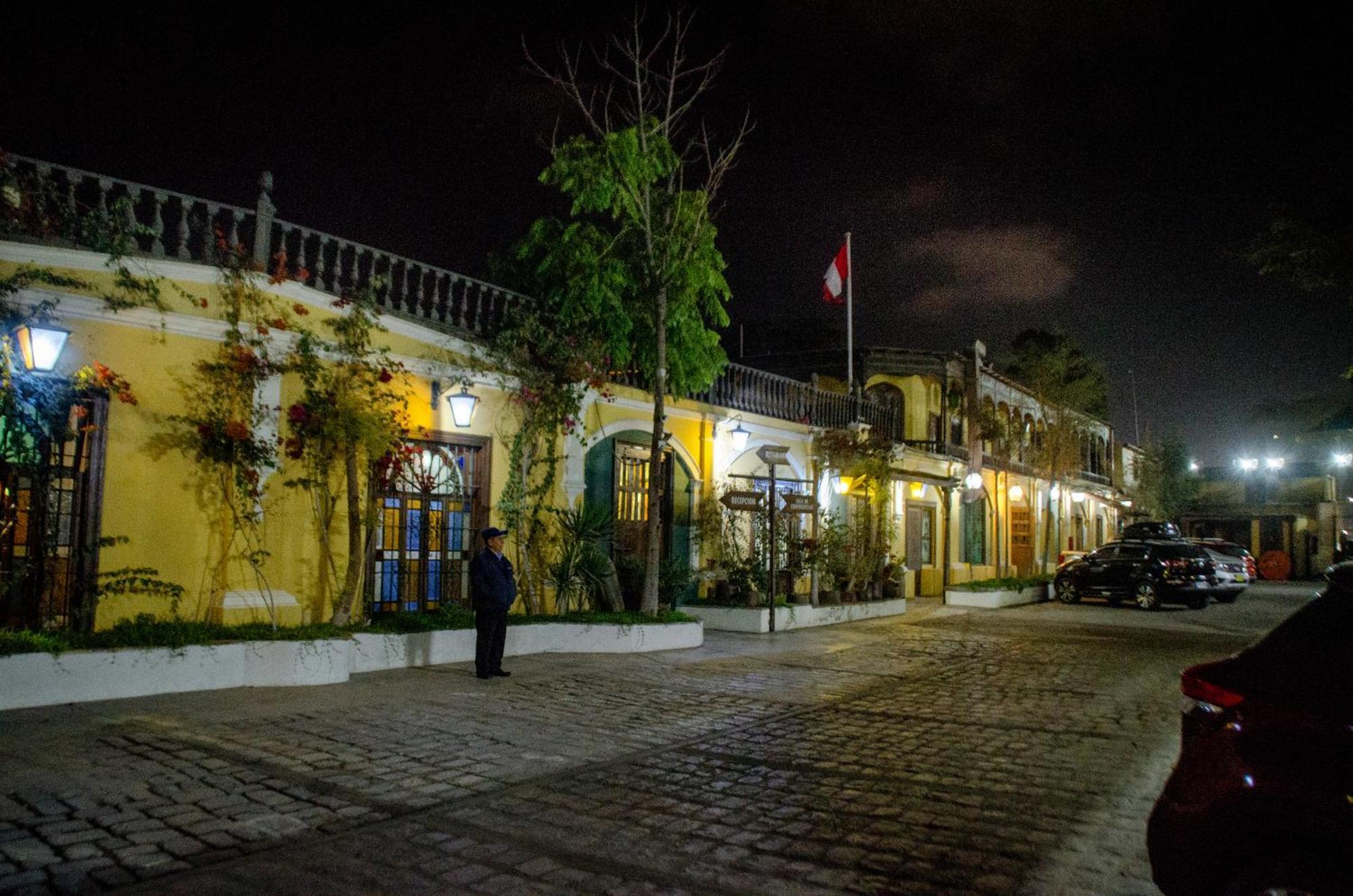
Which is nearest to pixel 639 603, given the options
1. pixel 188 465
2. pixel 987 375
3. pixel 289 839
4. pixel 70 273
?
pixel 188 465

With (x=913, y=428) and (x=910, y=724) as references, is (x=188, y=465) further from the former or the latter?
(x=913, y=428)

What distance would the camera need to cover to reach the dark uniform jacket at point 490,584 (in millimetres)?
9906

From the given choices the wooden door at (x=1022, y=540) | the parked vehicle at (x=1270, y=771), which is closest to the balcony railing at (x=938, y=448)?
the wooden door at (x=1022, y=540)

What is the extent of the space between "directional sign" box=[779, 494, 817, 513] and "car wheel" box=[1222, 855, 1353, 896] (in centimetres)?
1274

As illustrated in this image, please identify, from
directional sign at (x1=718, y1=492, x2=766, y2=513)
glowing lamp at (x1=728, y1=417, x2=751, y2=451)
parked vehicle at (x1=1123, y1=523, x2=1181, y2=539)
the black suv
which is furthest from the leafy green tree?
directional sign at (x1=718, y1=492, x2=766, y2=513)

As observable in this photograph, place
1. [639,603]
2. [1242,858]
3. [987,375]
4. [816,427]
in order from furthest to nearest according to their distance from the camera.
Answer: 1. [987,375]
2. [816,427]
3. [639,603]
4. [1242,858]

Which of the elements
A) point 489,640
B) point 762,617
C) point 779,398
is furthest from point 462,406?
point 779,398

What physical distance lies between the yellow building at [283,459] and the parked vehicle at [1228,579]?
895 cm

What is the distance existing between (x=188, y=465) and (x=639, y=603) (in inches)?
297

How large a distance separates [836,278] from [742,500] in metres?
9.33

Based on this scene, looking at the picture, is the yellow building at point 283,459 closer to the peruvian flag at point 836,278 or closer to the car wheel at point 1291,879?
the peruvian flag at point 836,278

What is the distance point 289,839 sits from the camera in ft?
15.6

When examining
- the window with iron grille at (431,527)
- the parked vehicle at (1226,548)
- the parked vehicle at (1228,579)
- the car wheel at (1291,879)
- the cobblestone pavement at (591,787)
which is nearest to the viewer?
the car wheel at (1291,879)

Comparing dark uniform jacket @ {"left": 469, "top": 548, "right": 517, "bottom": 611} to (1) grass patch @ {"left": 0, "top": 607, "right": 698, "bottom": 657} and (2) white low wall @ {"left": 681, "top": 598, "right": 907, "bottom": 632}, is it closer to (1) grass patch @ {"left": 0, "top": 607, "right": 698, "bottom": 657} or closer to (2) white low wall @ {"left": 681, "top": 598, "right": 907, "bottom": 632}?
(1) grass patch @ {"left": 0, "top": 607, "right": 698, "bottom": 657}
